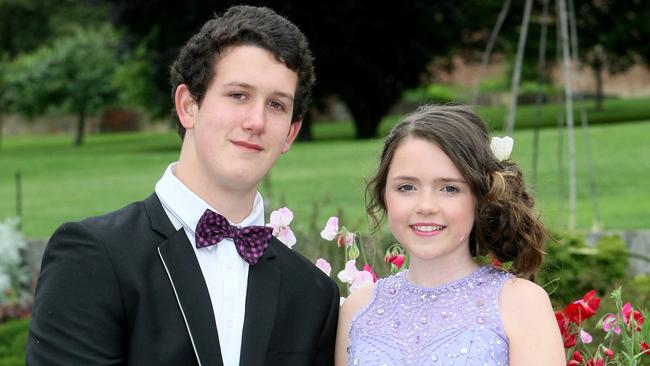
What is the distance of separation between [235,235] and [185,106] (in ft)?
1.27

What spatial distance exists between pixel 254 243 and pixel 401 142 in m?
0.48

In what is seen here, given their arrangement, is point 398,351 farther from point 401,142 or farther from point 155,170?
point 155,170

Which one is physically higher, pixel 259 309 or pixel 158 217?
pixel 158 217

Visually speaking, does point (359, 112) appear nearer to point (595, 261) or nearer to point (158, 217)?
point (595, 261)

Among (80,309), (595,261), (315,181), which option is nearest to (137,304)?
(80,309)

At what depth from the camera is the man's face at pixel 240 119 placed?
2.83 meters

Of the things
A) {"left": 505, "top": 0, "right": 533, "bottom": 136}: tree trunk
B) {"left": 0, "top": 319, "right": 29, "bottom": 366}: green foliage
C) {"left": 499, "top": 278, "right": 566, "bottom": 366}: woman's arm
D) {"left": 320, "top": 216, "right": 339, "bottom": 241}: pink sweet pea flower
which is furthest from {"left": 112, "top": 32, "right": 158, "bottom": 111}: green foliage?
{"left": 499, "top": 278, "right": 566, "bottom": 366}: woman's arm

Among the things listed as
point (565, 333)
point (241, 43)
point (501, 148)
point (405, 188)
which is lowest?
point (565, 333)

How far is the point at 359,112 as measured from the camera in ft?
94.9

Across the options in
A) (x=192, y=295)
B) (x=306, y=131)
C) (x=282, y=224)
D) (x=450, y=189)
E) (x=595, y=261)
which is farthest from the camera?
(x=306, y=131)

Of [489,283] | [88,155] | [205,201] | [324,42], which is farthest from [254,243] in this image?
[88,155]

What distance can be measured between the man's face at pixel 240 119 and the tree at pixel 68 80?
37.5 m

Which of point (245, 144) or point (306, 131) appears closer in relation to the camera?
point (245, 144)

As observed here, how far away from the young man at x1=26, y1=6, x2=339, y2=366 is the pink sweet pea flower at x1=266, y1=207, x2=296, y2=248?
0.53 metres
